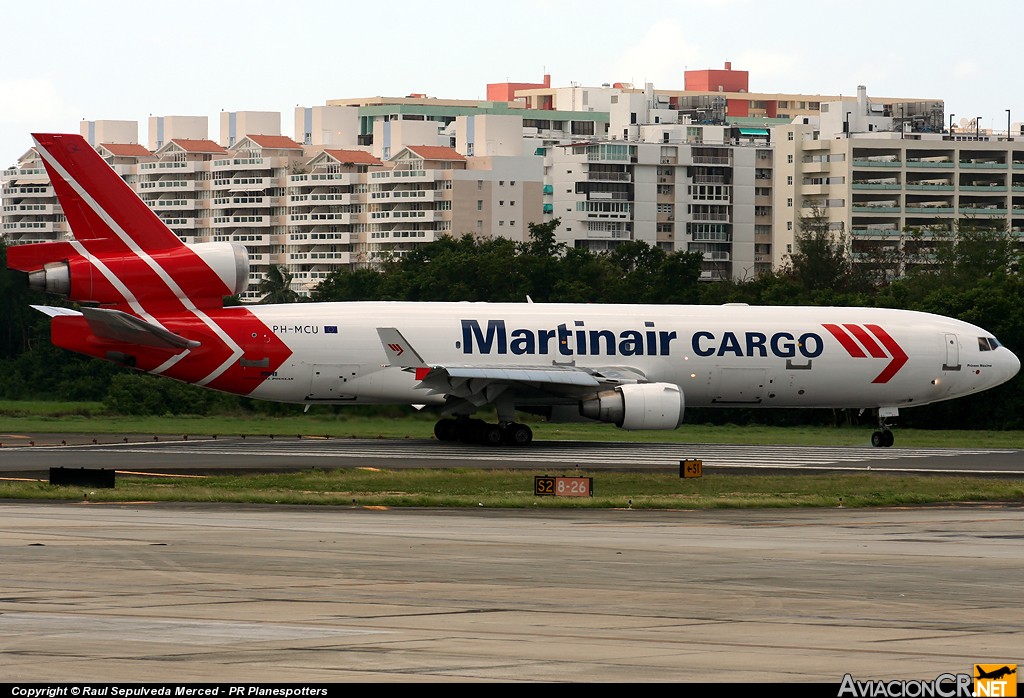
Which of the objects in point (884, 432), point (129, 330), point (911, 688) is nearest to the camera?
point (911, 688)

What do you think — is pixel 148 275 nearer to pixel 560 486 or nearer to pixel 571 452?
pixel 571 452

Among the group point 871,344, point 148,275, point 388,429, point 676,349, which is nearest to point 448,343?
point 388,429

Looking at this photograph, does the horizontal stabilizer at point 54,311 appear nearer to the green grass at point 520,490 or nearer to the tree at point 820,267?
the green grass at point 520,490

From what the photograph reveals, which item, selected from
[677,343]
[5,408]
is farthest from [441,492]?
[5,408]

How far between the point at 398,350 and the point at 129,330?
764cm

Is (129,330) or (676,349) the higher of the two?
(129,330)

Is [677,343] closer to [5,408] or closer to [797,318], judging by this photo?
[797,318]

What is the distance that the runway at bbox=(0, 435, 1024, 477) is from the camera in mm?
40594

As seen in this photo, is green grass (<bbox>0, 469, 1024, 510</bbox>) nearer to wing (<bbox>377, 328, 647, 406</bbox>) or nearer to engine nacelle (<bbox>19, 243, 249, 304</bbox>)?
wing (<bbox>377, 328, 647, 406</bbox>)

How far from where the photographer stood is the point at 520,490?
33.8 meters

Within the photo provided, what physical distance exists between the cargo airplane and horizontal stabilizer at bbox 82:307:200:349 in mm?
43

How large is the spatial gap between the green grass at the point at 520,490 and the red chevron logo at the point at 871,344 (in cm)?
1405

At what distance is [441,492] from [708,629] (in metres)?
17.6

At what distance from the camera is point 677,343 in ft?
167
